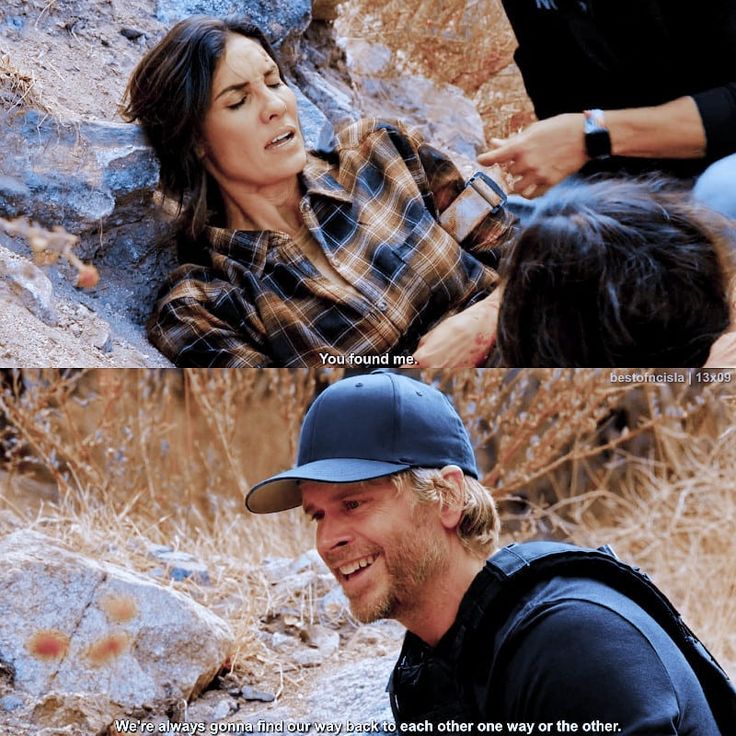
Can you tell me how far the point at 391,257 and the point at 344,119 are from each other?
29cm

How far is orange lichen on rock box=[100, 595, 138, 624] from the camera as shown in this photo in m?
1.94

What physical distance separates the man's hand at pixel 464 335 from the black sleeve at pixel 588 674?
2.58ft

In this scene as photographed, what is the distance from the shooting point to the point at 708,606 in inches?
101

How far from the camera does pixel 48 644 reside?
1915mm

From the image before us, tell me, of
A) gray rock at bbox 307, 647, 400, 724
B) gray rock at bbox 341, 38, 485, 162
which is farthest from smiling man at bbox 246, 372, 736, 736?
gray rock at bbox 341, 38, 485, 162

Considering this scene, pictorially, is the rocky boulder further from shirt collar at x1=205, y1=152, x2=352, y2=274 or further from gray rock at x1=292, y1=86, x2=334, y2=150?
gray rock at x1=292, y1=86, x2=334, y2=150

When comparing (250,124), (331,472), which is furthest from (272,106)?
(331,472)

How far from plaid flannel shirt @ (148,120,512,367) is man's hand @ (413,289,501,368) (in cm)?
2

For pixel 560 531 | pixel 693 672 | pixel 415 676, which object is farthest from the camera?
pixel 560 531

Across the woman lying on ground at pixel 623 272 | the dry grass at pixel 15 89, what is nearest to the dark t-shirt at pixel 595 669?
the woman lying on ground at pixel 623 272

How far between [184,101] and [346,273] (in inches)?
16.0

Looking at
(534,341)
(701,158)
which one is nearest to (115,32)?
(534,341)

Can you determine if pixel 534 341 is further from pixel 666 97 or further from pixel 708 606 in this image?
pixel 708 606

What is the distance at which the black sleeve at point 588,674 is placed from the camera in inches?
45.8
